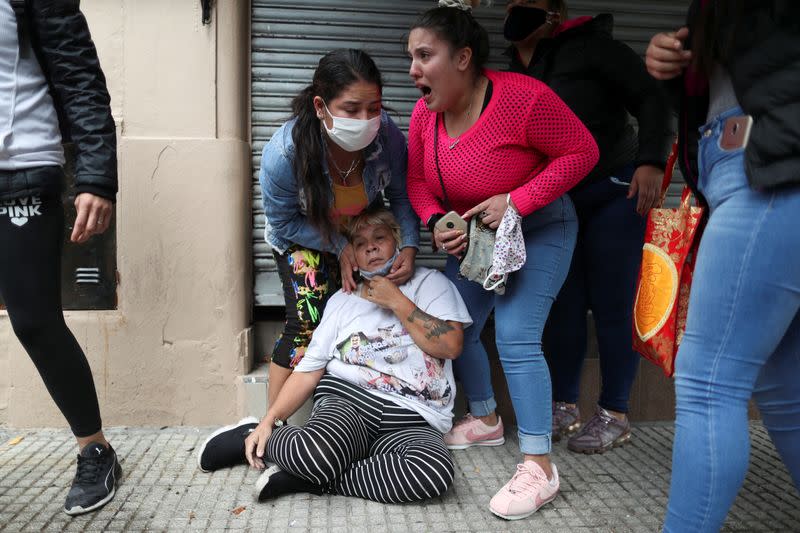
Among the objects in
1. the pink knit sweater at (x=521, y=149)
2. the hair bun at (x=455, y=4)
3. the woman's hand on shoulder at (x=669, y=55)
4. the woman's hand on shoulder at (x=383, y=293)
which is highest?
the hair bun at (x=455, y=4)

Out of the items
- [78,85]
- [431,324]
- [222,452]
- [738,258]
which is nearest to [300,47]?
[78,85]

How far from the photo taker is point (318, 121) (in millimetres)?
2826

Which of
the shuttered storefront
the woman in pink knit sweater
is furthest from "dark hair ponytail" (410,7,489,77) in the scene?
the shuttered storefront

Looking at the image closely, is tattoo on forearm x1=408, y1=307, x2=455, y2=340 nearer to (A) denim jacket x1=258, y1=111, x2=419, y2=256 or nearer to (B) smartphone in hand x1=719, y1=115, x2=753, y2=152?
(A) denim jacket x1=258, y1=111, x2=419, y2=256

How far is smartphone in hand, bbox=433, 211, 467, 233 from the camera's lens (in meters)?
2.56

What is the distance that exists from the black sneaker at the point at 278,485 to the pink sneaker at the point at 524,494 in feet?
2.25

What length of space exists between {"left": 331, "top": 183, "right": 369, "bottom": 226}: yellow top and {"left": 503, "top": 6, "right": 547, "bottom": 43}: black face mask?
92cm

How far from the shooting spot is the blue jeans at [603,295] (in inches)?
116

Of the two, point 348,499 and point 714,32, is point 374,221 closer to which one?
point 348,499

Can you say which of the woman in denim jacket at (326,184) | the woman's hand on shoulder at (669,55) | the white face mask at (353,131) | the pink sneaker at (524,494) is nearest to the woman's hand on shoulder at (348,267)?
the woman in denim jacket at (326,184)

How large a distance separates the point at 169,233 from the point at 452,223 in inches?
58.7

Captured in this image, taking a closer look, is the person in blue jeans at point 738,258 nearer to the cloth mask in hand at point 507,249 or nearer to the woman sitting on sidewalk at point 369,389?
the cloth mask in hand at point 507,249

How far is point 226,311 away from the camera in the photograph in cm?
334

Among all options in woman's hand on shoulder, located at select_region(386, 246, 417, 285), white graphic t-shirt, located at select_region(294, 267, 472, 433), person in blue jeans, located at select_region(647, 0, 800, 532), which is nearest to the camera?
person in blue jeans, located at select_region(647, 0, 800, 532)
